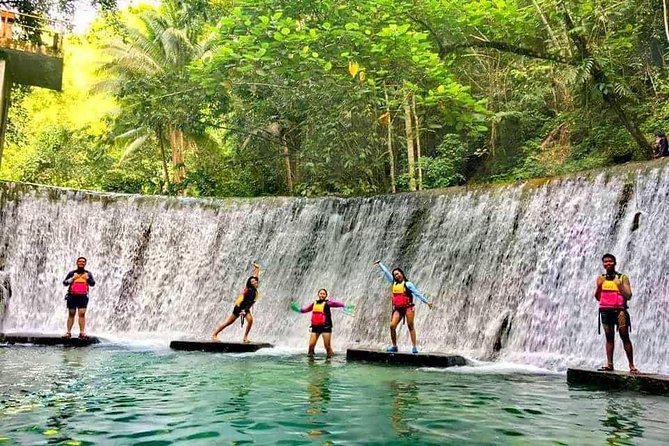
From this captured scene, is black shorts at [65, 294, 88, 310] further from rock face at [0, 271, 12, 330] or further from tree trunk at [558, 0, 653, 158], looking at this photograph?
tree trunk at [558, 0, 653, 158]

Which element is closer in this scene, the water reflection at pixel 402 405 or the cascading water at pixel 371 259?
the water reflection at pixel 402 405

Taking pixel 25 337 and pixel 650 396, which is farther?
pixel 25 337

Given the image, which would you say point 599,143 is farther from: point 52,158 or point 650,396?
point 52,158

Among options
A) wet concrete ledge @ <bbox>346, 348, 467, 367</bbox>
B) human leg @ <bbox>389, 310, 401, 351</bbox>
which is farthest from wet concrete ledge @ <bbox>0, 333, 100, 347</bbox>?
human leg @ <bbox>389, 310, 401, 351</bbox>

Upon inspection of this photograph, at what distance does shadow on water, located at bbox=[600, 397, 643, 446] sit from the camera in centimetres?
474

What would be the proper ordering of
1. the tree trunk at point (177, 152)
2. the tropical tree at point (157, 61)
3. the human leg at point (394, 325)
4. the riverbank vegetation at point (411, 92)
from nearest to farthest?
1. the human leg at point (394, 325)
2. the riverbank vegetation at point (411, 92)
3. the tropical tree at point (157, 61)
4. the tree trunk at point (177, 152)

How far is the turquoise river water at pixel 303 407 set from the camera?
4.68 metres

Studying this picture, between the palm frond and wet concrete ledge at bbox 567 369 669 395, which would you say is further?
the palm frond

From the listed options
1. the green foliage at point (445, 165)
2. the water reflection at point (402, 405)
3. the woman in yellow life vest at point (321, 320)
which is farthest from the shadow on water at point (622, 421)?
the green foliage at point (445, 165)

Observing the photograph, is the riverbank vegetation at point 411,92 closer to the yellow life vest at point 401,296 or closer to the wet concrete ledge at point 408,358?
the yellow life vest at point 401,296

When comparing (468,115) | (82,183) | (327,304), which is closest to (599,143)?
(468,115)

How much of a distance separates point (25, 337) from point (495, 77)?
51.1 feet

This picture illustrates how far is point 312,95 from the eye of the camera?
2000 centimetres

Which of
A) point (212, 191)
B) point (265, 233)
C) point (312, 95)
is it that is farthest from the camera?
point (212, 191)
